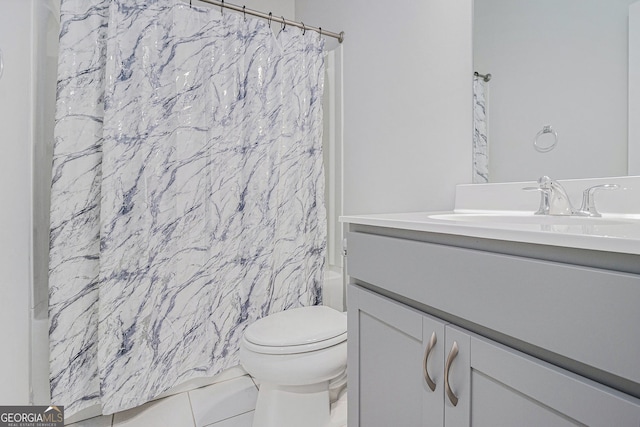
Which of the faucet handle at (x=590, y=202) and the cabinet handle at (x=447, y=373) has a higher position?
the faucet handle at (x=590, y=202)

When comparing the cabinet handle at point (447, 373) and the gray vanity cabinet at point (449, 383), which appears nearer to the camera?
the gray vanity cabinet at point (449, 383)

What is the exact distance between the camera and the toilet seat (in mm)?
1192

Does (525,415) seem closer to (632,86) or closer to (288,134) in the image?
(632,86)

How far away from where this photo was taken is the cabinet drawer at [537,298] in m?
0.44

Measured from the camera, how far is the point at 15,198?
1191mm

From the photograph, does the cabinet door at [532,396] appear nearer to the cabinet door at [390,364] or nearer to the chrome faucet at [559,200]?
the cabinet door at [390,364]

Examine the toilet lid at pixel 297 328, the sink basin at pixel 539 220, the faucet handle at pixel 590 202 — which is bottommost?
the toilet lid at pixel 297 328

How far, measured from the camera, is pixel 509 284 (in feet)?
1.85

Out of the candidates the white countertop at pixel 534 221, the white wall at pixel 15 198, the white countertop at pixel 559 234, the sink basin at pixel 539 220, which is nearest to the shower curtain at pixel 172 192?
the white wall at pixel 15 198

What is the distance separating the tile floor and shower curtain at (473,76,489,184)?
3.73 feet

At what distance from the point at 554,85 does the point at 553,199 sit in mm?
388

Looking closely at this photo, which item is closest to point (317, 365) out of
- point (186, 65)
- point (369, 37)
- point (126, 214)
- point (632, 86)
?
point (126, 214)

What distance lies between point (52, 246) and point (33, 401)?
584 mm

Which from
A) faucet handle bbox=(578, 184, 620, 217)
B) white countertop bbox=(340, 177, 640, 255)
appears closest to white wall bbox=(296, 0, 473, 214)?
white countertop bbox=(340, 177, 640, 255)
